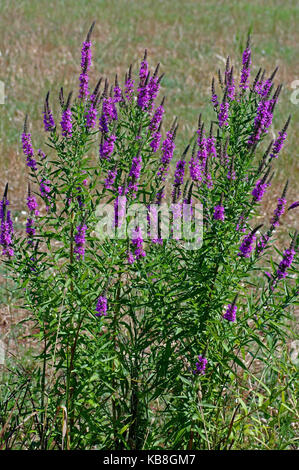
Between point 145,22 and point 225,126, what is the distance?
14.1 meters

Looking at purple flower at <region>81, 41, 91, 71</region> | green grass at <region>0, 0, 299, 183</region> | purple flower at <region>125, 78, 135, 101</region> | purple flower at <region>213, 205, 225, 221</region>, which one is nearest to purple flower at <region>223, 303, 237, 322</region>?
purple flower at <region>213, 205, 225, 221</region>

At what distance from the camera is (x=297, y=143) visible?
892cm

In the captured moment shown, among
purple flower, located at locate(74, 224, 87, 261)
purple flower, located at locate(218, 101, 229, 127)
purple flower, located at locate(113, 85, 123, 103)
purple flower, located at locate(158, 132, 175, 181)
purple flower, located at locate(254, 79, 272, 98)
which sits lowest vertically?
purple flower, located at locate(74, 224, 87, 261)

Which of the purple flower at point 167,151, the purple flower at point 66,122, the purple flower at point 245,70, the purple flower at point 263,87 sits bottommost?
the purple flower at point 167,151

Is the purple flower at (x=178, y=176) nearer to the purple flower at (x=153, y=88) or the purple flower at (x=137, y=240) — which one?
the purple flower at (x=137, y=240)

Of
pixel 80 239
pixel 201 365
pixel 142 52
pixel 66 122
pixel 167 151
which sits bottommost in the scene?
pixel 201 365

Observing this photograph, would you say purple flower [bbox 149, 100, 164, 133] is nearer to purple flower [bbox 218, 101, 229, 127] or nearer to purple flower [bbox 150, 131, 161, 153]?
purple flower [bbox 150, 131, 161, 153]

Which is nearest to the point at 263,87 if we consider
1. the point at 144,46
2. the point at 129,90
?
the point at 129,90

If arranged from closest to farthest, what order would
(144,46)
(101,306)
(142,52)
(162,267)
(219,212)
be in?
(219,212), (101,306), (162,267), (142,52), (144,46)

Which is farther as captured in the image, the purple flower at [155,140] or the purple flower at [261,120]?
the purple flower at [155,140]

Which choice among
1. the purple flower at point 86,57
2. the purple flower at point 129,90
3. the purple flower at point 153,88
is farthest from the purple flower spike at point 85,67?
the purple flower at point 153,88

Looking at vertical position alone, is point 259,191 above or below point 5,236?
above

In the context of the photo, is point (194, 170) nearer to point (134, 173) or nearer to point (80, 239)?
point (134, 173)
